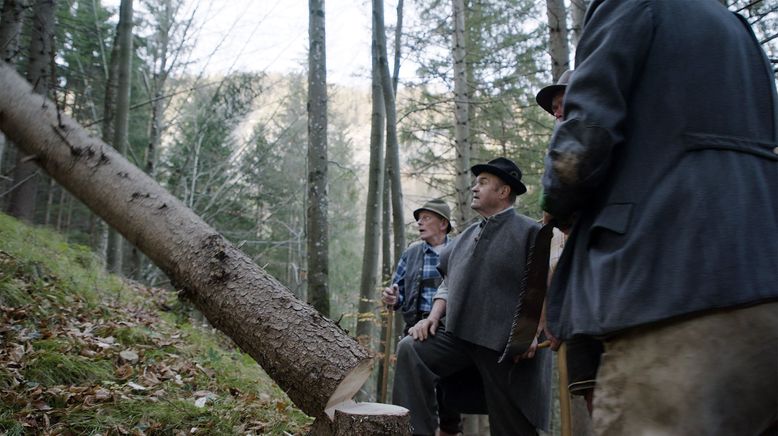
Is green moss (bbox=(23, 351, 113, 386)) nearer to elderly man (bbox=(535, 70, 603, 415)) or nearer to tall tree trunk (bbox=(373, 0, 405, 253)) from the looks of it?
elderly man (bbox=(535, 70, 603, 415))

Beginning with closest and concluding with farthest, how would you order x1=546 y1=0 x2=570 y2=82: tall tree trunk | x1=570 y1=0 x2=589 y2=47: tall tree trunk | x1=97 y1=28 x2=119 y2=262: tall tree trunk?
1. x1=570 y1=0 x2=589 y2=47: tall tree trunk
2. x1=546 y1=0 x2=570 y2=82: tall tree trunk
3. x1=97 y1=28 x2=119 y2=262: tall tree trunk

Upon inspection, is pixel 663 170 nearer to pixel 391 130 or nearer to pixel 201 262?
pixel 201 262

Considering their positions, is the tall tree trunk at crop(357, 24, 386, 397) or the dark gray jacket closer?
the dark gray jacket

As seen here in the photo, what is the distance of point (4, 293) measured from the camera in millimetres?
4773

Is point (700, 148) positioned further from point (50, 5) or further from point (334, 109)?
point (334, 109)

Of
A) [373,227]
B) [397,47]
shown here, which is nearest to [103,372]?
[373,227]

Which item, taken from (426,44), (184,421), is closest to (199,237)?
(184,421)

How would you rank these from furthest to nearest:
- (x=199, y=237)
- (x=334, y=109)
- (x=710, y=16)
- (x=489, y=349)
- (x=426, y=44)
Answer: (x=334, y=109) → (x=426, y=44) → (x=489, y=349) → (x=199, y=237) → (x=710, y=16)

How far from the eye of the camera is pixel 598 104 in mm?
1840

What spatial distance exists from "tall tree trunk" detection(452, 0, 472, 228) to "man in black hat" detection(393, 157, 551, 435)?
18.0 feet

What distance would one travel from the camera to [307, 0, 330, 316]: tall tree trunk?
759 cm

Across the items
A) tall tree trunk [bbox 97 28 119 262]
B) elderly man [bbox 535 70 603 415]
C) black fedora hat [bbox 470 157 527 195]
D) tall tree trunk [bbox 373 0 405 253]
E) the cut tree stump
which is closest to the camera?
elderly man [bbox 535 70 603 415]

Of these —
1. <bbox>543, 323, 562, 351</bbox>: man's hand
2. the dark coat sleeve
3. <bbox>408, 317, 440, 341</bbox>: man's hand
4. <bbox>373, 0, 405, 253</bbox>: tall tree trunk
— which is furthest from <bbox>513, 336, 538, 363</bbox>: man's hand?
<bbox>373, 0, 405, 253</bbox>: tall tree trunk

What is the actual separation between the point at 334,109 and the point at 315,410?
82.9 feet
